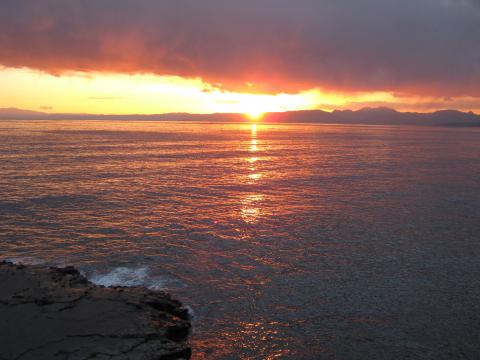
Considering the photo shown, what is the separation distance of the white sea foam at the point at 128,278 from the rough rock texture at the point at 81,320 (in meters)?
0.95

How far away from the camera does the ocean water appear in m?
12.6

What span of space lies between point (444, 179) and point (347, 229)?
2410cm

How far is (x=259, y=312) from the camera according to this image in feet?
45.5

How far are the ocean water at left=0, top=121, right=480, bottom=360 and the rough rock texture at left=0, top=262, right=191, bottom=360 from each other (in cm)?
118

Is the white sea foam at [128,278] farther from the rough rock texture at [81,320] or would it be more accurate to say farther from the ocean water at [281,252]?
the rough rock texture at [81,320]

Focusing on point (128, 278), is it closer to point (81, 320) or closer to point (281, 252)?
point (81, 320)

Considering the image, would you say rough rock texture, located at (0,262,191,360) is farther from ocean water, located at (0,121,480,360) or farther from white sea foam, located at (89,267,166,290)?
ocean water, located at (0,121,480,360)

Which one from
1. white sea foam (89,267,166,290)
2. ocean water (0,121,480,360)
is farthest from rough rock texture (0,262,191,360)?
ocean water (0,121,480,360)

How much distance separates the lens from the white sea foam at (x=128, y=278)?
15.7 meters

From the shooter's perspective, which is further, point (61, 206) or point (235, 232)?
point (61, 206)

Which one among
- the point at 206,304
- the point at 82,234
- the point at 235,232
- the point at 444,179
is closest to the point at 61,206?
the point at 82,234

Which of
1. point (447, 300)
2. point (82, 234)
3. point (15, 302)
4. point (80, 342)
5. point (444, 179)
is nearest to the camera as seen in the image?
point (80, 342)

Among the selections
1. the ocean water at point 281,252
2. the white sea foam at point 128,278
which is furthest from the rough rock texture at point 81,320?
the ocean water at point 281,252

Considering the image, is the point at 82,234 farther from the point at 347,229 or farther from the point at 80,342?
the point at 347,229
